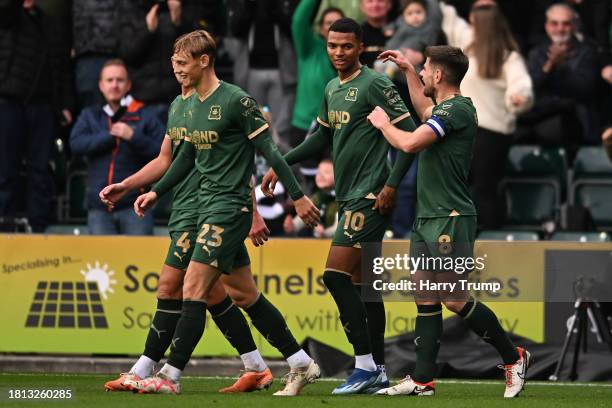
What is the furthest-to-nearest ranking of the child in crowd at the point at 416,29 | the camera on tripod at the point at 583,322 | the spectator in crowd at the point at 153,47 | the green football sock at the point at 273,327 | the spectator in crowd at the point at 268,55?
the spectator in crowd at the point at 268,55 → the spectator in crowd at the point at 153,47 → the child in crowd at the point at 416,29 → the camera on tripod at the point at 583,322 → the green football sock at the point at 273,327

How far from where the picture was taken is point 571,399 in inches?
421

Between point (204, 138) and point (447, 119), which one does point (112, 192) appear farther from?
point (447, 119)

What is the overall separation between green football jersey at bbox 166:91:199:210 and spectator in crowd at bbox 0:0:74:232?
537 cm

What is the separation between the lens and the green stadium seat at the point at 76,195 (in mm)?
16875

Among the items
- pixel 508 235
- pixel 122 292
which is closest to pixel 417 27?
pixel 508 235

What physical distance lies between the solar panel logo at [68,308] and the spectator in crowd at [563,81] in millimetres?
5221

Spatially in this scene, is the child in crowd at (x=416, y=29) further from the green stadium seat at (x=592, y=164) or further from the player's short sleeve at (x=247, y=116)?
the player's short sleeve at (x=247, y=116)

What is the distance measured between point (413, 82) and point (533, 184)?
20.0 ft

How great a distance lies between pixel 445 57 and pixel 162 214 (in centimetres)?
682

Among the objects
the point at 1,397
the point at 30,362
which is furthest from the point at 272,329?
the point at 30,362

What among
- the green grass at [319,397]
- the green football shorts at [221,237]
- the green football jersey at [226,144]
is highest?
the green football jersey at [226,144]

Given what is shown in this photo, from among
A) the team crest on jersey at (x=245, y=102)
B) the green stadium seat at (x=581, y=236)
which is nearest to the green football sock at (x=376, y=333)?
the team crest on jersey at (x=245, y=102)

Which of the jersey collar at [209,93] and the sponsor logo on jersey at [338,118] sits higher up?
the jersey collar at [209,93]

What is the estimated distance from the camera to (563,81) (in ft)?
54.5
